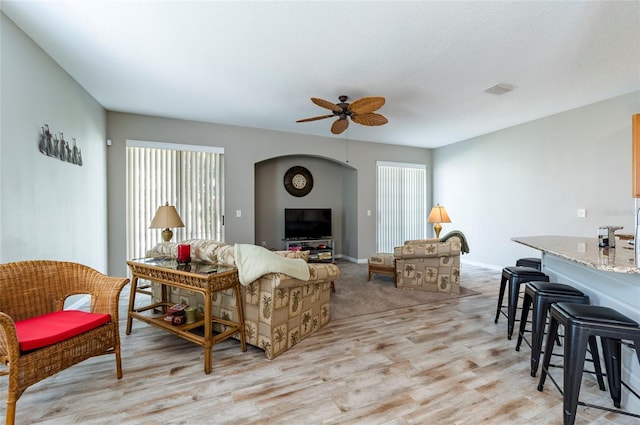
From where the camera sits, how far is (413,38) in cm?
260

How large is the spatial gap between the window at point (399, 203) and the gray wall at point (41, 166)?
17.5ft

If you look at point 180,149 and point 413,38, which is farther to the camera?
point 180,149

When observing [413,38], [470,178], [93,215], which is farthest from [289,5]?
[470,178]

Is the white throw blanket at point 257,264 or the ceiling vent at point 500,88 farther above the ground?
the ceiling vent at point 500,88

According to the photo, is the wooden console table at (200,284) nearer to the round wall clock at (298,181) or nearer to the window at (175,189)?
the window at (175,189)

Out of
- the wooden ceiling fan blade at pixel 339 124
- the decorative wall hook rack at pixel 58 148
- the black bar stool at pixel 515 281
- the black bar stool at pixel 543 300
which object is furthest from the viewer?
the wooden ceiling fan blade at pixel 339 124

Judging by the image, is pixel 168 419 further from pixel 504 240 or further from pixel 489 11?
pixel 504 240

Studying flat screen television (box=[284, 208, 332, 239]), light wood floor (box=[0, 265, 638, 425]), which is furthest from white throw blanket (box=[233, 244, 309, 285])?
flat screen television (box=[284, 208, 332, 239])

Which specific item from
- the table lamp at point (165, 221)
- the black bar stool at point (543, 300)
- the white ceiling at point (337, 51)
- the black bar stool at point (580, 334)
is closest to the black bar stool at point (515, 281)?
the black bar stool at point (543, 300)

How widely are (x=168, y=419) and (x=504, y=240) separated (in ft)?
19.7

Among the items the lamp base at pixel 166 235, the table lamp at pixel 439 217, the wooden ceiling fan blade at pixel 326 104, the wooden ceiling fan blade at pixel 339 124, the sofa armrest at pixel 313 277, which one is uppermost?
the wooden ceiling fan blade at pixel 326 104

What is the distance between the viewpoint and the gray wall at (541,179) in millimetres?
4070

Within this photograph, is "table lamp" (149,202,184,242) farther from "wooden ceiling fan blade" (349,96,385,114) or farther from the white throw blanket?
"wooden ceiling fan blade" (349,96,385,114)

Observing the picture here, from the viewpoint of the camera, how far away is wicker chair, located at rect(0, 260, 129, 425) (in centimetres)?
160
